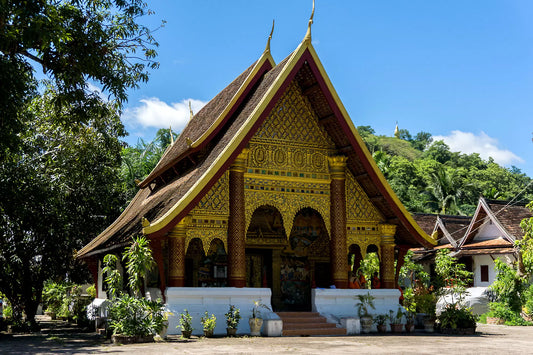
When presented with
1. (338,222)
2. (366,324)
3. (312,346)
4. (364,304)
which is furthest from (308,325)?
(312,346)

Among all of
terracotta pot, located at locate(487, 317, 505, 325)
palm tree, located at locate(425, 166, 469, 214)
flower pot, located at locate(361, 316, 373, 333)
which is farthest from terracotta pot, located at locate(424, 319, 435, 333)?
palm tree, located at locate(425, 166, 469, 214)

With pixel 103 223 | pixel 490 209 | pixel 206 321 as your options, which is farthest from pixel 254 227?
pixel 490 209

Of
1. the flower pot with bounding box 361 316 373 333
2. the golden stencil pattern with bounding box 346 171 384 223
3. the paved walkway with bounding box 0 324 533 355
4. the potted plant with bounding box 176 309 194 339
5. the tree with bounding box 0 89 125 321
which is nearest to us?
the paved walkway with bounding box 0 324 533 355

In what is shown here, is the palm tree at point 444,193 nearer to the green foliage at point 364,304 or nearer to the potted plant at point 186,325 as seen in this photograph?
the green foliage at point 364,304

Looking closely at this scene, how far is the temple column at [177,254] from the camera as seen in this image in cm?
1268

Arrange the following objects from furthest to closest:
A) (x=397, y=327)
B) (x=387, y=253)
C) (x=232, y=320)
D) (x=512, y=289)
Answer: (x=512, y=289)
(x=387, y=253)
(x=397, y=327)
(x=232, y=320)

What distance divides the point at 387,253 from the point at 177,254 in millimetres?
5924

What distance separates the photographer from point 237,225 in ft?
43.8

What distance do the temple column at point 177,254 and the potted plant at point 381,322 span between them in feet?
16.5

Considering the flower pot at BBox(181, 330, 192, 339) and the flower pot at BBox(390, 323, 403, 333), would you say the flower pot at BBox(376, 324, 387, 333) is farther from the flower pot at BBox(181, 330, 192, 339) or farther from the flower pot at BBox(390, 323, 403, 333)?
the flower pot at BBox(181, 330, 192, 339)

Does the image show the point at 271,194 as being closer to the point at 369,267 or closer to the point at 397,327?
the point at 397,327

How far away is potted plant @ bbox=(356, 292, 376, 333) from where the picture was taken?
13.9 meters

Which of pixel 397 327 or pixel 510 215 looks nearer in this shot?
pixel 397 327

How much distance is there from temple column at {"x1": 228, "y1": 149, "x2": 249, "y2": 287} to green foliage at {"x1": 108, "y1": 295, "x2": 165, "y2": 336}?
2155mm
